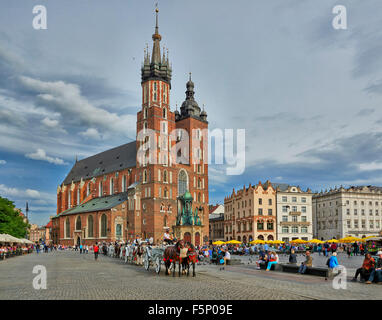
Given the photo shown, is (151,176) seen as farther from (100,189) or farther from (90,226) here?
(100,189)

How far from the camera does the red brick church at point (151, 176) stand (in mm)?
68250

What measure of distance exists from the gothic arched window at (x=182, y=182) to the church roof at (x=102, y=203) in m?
10.5

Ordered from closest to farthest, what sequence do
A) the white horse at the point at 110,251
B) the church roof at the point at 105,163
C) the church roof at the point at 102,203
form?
the white horse at the point at 110,251
the church roof at the point at 102,203
the church roof at the point at 105,163

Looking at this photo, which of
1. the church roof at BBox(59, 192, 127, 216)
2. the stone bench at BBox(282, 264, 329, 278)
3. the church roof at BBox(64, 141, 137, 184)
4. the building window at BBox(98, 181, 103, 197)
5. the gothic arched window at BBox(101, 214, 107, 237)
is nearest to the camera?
→ the stone bench at BBox(282, 264, 329, 278)

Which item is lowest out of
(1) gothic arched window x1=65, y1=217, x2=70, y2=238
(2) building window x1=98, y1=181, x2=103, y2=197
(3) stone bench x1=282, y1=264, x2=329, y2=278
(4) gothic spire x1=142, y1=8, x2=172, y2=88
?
(1) gothic arched window x1=65, y1=217, x2=70, y2=238

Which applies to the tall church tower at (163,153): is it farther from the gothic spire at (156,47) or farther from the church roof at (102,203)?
the church roof at (102,203)

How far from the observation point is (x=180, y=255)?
18.2m

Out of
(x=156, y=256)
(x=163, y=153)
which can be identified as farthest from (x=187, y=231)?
(x=156, y=256)

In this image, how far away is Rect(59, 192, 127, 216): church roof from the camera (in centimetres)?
7269

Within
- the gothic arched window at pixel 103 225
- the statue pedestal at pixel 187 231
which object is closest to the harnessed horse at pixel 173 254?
the statue pedestal at pixel 187 231

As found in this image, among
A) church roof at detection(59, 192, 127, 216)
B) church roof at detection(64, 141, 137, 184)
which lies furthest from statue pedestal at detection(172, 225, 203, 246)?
church roof at detection(64, 141, 137, 184)

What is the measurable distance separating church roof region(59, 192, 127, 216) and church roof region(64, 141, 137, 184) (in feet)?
20.0

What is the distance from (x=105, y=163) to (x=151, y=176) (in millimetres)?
25234

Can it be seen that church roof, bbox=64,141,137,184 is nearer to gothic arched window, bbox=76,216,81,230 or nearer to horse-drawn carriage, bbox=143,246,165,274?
gothic arched window, bbox=76,216,81,230
